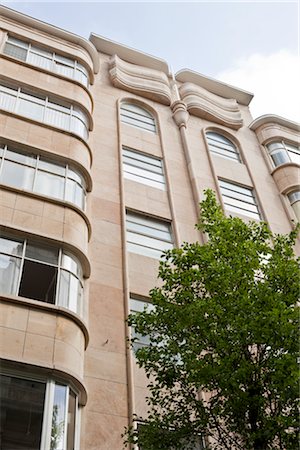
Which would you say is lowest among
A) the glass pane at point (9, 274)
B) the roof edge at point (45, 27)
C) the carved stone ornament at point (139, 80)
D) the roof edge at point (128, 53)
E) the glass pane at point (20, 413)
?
the glass pane at point (20, 413)

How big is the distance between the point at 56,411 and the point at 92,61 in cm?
1740

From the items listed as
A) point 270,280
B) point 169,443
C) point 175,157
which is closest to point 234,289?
point 270,280

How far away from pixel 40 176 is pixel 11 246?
3168 mm

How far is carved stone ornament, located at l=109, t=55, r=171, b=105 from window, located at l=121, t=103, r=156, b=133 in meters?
1.04

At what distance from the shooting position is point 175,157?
21.7 meters

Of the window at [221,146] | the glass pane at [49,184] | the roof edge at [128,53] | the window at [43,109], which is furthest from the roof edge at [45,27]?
the glass pane at [49,184]

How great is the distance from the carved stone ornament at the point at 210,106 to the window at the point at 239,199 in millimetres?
5161

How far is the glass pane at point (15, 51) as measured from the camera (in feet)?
64.3

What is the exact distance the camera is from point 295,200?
75.4 feet

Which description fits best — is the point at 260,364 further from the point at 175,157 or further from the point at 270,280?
the point at 175,157

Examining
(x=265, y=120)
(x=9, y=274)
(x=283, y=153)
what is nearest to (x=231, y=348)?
(x=9, y=274)

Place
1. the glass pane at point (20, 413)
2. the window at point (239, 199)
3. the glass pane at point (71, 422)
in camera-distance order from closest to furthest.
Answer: the glass pane at point (20, 413) < the glass pane at point (71, 422) < the window at point (239, 199)

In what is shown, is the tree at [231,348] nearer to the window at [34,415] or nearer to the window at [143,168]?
the window at [34,415]

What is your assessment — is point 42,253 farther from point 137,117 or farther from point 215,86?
point 215,86
